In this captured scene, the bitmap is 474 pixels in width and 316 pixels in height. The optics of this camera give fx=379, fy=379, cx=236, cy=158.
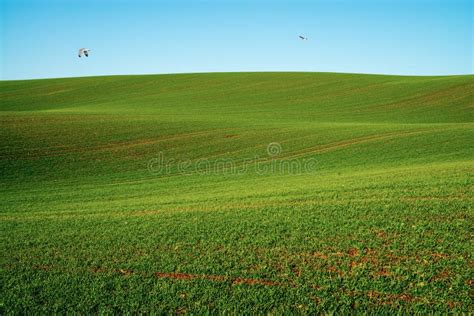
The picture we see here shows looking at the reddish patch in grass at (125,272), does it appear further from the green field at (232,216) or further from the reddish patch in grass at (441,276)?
the reddish patch in grass at (441,276)

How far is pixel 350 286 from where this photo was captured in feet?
25.8

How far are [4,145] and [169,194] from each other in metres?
17.0

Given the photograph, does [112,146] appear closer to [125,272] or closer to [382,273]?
[125,272]

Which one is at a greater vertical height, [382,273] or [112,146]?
[112,146]

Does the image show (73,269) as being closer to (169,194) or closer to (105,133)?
(169,194)

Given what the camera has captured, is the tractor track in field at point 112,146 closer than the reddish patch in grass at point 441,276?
No

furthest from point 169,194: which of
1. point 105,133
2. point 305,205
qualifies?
point 105,133

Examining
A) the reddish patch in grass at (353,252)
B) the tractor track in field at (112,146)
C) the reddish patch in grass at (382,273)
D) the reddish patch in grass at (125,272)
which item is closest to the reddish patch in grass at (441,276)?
the reddish patch in grass at (382,273)

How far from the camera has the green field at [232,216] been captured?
7805 millimetres

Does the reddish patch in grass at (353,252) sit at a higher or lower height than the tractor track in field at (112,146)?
lower

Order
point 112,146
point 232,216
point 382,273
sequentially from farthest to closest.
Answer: point 112,146, point 232,216, point 382,273

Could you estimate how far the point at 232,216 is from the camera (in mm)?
12727

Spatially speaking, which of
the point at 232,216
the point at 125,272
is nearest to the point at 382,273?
the point at 232,216

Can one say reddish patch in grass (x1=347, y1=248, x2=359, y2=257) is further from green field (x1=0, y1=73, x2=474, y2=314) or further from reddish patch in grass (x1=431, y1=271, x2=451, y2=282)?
reddish patch in grass (x1=431, y1=271, x2=451, y2=282)
